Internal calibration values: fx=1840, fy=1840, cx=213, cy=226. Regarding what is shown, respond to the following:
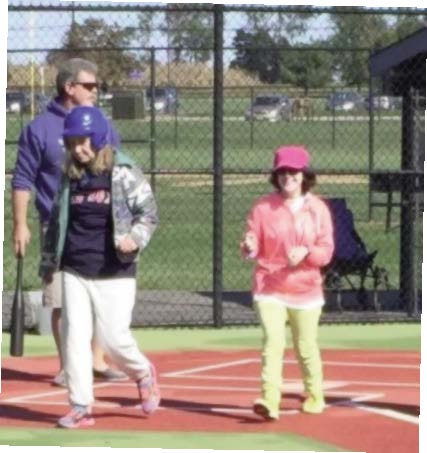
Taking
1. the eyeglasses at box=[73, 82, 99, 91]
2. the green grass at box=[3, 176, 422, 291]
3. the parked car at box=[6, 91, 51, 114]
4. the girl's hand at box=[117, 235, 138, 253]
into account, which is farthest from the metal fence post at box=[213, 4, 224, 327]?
the parked car at box=[6, 91, 51, 114]

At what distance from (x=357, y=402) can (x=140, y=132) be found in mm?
22669

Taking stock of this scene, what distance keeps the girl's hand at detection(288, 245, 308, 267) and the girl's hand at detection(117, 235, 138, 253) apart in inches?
36.8

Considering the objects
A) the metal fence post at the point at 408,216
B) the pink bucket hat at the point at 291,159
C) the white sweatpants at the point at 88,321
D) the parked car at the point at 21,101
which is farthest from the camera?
the parked car at the point at 21,101

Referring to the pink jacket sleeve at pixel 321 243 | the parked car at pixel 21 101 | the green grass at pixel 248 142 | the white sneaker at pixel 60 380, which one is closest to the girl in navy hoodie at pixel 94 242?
the pink jacket sleeve at pixel 321 243

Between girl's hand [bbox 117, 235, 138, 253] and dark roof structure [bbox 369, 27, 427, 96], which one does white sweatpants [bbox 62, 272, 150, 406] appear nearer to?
girl's hand [bbox 117, 235, 138, 253]

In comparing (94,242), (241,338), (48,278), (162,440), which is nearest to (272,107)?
(241,338)

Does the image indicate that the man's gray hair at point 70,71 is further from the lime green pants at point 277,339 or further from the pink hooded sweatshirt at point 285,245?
the lime green pants at point 277,339

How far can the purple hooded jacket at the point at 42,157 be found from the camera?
1183 cm

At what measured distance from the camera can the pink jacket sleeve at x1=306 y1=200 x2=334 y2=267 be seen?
34.5 feet

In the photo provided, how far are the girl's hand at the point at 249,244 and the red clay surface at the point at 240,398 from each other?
1.01 metres

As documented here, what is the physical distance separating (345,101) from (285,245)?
21.5 m

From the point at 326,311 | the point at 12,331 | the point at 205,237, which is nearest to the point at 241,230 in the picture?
the point at 205,237

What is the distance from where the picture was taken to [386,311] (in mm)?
16438

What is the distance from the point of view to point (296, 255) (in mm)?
10445
